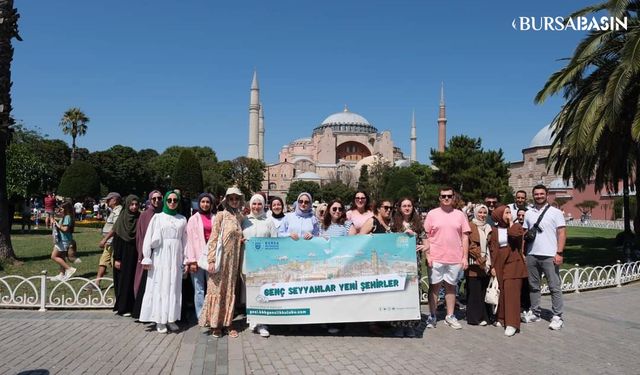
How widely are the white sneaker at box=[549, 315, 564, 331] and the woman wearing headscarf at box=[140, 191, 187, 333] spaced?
4.54 meters

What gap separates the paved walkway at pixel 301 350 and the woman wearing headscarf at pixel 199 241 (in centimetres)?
48

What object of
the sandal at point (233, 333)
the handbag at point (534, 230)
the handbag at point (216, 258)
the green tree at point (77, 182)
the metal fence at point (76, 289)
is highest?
the green tree at point (77, 182)

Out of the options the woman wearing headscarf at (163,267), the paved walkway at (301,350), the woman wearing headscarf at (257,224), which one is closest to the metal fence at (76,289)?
the paved walkway at (301,350)

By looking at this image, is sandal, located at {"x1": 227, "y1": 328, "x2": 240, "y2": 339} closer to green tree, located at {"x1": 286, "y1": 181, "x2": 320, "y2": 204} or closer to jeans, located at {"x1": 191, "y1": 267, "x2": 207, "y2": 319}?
jeans, located at {"x1": 191, "y1": 267, "x2": 207, "y2": 319}

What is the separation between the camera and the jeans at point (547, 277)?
5711mm

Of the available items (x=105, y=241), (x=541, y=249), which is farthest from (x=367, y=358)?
(x=105, y=241)

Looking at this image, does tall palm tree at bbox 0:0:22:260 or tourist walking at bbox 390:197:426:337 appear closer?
tourist walking at bbox 390:197:426:337

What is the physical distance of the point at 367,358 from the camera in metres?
4.43

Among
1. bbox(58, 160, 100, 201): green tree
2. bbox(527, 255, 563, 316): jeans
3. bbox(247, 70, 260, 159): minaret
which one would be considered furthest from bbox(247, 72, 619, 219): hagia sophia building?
bbox(527, 255, 563, 316): jeans

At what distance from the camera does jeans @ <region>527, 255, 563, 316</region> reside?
5.71 m

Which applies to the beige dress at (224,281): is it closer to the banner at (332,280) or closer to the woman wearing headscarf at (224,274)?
the woman wearing headscarf at (224,274)

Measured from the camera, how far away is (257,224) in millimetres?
5340

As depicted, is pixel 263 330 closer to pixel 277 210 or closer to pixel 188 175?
pixel 277 210

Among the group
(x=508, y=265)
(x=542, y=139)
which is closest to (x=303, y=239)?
(x=508, y=265)
